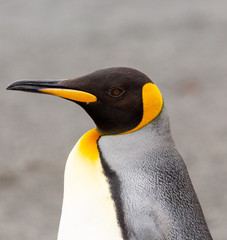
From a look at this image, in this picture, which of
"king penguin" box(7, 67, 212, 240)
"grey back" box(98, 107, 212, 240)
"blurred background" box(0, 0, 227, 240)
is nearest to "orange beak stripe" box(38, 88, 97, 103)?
"king penguin" box(7, 67, 212, 240)

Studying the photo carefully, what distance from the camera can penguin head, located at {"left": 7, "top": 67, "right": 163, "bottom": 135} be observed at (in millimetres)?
1925

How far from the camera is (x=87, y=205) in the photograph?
200 cm

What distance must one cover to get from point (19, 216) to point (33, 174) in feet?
1.58

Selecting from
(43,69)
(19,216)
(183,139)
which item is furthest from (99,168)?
(43,69)

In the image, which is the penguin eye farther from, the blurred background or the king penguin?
the blurred background

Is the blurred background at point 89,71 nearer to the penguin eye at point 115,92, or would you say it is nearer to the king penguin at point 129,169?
the king penguin at point 129,169

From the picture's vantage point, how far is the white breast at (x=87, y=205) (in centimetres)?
194

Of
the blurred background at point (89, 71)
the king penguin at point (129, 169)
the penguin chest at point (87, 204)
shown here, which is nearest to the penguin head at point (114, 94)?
the king penguin at point (129, 169)

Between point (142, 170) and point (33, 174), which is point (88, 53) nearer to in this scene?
point (33, 174)

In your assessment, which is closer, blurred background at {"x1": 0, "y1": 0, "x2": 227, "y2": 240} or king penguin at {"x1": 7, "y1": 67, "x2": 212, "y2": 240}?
king penguin at {"x1": 7, "y1": 67, "x2": 212, "y2": 240}

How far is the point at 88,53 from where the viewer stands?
649 cm

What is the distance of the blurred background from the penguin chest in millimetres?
1872

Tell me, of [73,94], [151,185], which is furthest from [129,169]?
[73,94]

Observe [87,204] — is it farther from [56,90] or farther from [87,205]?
[56,90]
